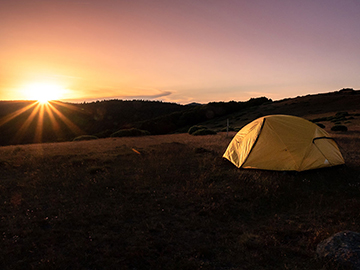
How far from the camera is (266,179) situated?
337 inches

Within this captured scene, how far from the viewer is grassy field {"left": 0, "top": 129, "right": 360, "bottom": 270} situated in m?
4.55

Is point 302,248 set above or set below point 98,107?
below

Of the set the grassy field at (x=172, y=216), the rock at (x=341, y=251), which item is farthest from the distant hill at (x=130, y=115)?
the rock at (x=341, y=251)

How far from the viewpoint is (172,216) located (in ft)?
20.9

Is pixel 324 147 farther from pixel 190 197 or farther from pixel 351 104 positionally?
pixel 351 104

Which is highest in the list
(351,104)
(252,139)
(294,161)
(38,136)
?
(351,104)

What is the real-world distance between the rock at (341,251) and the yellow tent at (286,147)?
5021mm

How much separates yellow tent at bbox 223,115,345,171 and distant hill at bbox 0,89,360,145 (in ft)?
143

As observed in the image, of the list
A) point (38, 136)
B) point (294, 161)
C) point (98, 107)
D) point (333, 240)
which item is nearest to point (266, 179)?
point (294, 161)

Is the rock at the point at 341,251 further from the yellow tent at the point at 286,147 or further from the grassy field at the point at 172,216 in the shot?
the yellow tent at the point at 286,147

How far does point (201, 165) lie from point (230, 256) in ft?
22.4

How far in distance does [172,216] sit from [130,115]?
99142 mm

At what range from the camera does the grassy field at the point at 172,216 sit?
4551 mm

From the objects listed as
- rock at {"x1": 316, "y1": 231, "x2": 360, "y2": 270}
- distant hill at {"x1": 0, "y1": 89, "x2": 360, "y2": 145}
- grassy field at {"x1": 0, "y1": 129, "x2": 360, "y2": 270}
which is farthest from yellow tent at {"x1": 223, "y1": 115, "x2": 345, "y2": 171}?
distant hill at {"x1": 0, "y1": 89, "x2": 360, "y2": 145}
